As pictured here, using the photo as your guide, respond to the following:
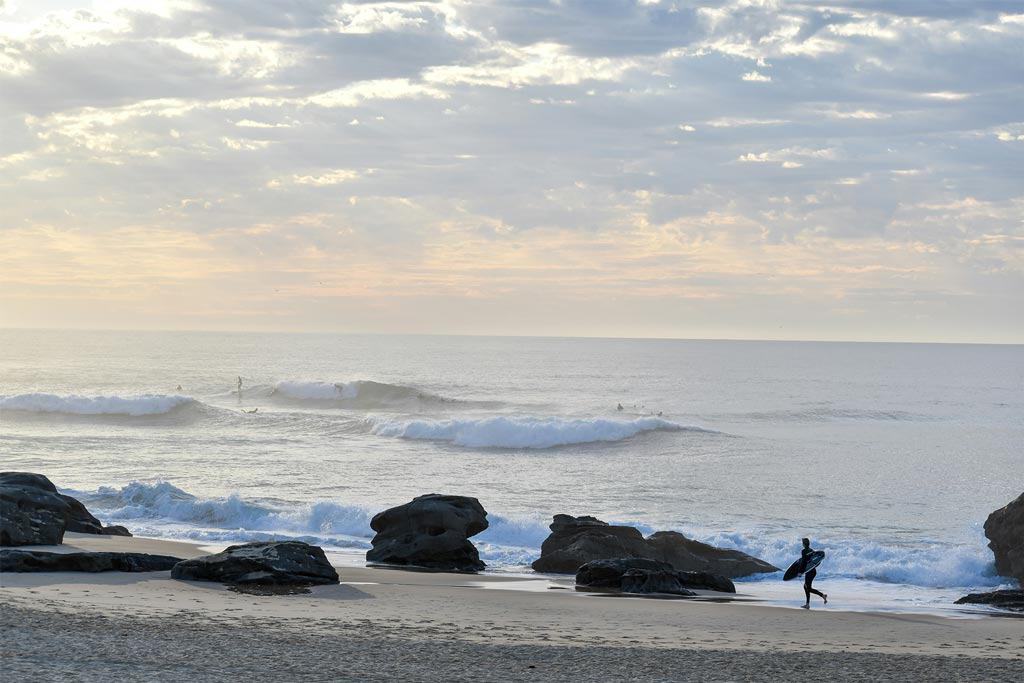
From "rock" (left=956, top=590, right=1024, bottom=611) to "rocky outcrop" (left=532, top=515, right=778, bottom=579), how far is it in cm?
432

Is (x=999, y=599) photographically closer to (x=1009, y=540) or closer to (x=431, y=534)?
(x=1009, y=540)

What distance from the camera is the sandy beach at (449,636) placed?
34.8 ft

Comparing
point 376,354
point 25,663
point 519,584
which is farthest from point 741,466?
point 376,354

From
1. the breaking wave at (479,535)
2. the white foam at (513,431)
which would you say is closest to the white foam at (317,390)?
the white foam at (513,431)

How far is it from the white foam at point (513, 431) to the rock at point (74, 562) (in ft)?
108

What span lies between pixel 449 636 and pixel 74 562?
7.50m

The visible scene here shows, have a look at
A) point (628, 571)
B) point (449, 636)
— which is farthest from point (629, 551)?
point (449, 636)

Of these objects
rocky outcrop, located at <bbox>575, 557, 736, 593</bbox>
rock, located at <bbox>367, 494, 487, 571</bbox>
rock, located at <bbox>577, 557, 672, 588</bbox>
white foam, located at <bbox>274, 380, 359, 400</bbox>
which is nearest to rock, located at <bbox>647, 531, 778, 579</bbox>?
rocky outcrop, located at <bbox>575, 557, 736, 593</bbox>

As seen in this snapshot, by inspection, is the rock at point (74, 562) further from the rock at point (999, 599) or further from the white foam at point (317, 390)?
the white foam at point (317, 390)

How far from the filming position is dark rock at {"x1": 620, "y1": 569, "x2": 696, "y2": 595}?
58.5ft

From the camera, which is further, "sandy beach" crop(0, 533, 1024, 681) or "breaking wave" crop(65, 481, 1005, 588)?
"breaking wave" crop(65, 481, 1005, 588)

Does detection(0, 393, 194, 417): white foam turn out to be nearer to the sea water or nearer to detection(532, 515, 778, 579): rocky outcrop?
the sea water

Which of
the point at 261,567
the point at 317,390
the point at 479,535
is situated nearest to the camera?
the point at 261,567

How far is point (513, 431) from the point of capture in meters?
53.0
